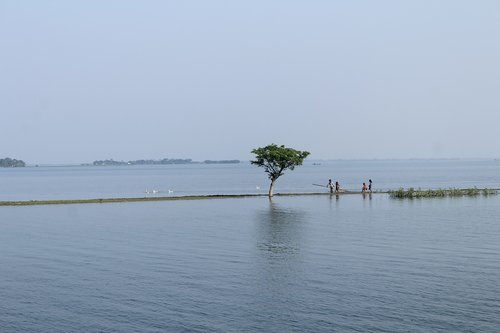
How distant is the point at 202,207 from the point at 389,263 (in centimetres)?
4775

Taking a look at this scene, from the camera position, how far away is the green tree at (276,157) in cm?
9900

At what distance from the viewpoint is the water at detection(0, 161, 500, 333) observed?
2898cm

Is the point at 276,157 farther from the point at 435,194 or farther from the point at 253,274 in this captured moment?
the point at 253,274

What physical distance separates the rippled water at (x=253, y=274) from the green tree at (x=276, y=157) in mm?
29286

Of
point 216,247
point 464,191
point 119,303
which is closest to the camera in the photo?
point 119,303

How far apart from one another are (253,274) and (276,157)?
61.0 metres

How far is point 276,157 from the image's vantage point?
98.9 metres

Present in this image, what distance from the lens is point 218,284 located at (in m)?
35.7

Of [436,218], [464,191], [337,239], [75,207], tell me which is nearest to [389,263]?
[337,239]

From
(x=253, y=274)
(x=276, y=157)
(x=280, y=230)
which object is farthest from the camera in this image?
(x=276, y=157)

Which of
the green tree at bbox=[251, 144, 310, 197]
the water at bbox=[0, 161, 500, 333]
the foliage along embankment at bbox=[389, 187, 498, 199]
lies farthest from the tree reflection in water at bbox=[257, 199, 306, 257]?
the foliage along embankment at bbox=[389, 187, 498, 199]

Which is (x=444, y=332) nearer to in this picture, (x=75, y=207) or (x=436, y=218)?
(x=436, y=218)

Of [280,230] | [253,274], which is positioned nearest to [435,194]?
[280,230]

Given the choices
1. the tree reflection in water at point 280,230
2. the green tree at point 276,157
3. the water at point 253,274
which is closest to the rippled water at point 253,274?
the water at point 253,274
